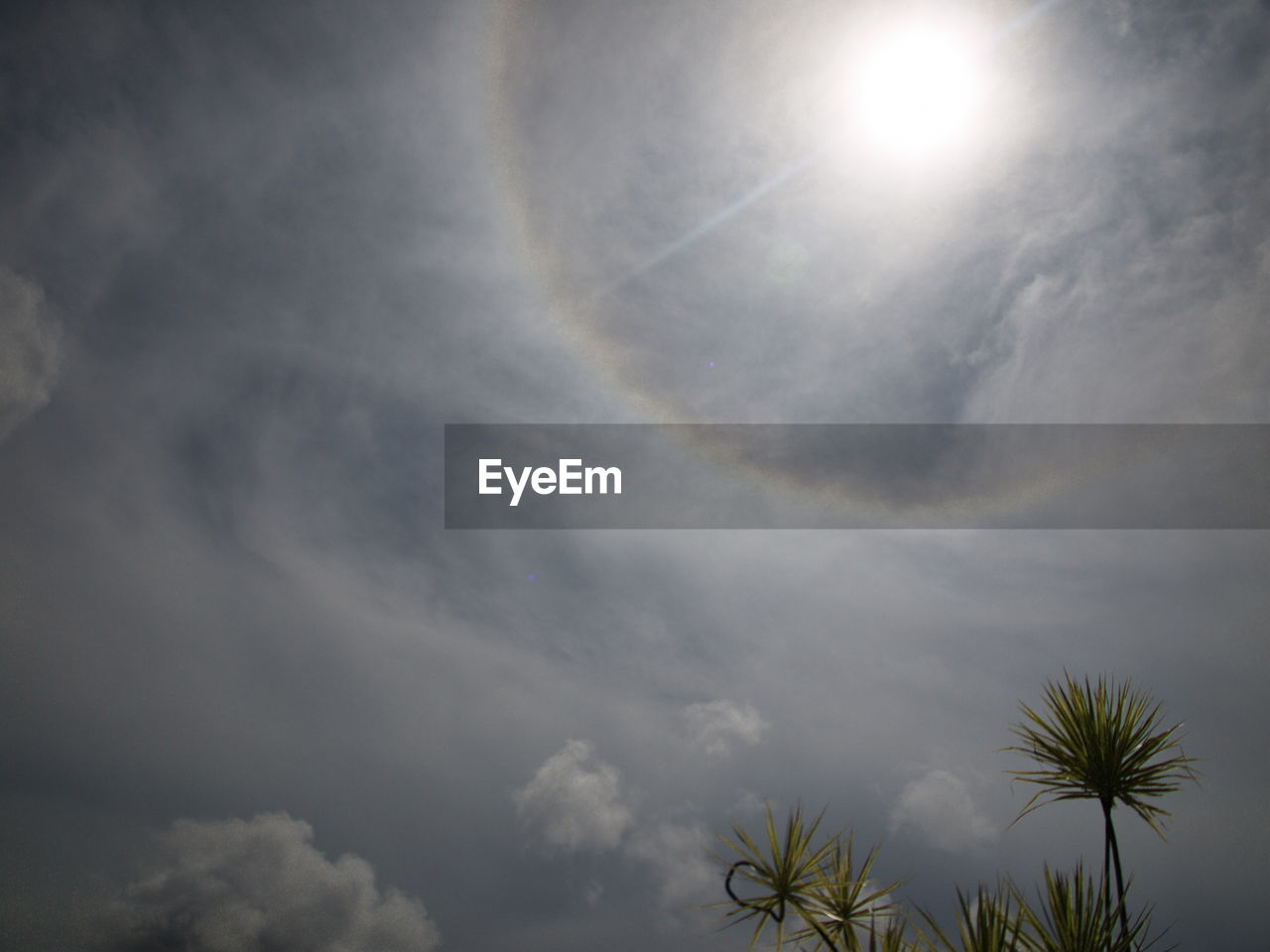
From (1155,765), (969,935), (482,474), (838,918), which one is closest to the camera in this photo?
(969,935)

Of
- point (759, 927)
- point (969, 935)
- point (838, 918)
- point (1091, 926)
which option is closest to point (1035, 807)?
point (1091, 926)

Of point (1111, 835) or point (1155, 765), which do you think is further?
point (1155, 765)

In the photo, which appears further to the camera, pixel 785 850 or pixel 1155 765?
pixel 1155 765

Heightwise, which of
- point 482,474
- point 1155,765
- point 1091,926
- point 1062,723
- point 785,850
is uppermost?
point 482,474

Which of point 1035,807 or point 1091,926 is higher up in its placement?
point 1035,807

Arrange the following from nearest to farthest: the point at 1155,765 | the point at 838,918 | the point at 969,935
→ the point at 969,935 → the point at 838,918 → the point at 1155,765

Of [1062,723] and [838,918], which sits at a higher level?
[1062,723]

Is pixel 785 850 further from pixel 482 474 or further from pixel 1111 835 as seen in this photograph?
pixel 482 474

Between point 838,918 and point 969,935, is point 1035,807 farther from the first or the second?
point 838,918

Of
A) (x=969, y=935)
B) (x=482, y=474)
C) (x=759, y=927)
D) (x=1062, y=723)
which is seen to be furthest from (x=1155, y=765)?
(x=482, y=474)
